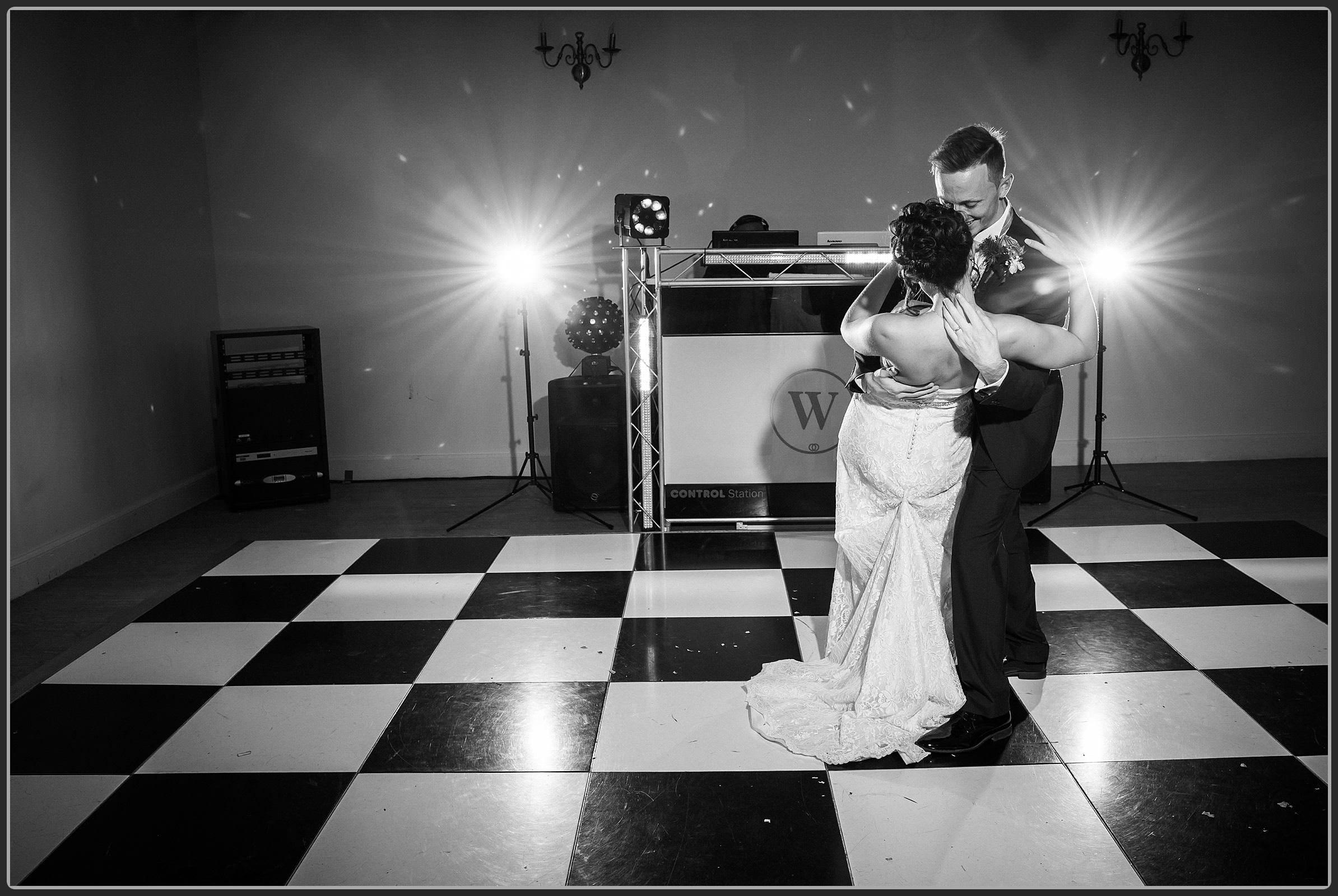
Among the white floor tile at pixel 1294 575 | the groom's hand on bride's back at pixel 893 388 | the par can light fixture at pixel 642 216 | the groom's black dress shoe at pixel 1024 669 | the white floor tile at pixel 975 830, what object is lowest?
the white floor tile at pixel 975 830

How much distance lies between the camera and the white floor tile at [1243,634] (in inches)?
108

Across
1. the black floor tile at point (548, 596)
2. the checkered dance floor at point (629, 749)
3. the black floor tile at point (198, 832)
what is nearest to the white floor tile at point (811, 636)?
the checkered dance floor at point (629, 749)

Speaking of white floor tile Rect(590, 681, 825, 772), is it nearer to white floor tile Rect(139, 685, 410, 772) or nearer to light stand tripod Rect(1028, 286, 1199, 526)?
white floor tile Rect(139, 685, 410, 772)

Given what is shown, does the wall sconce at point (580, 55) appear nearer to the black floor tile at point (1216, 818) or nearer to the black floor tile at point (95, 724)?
the black floor tile at point (95, 724)

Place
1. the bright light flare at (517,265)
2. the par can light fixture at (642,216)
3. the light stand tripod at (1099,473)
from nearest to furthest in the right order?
the par can light fixture at (642,216) → the light stand tripod at (1099,473) → the bright light flare at (517,265)

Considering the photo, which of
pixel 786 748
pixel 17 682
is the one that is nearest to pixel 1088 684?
pixel 786 748

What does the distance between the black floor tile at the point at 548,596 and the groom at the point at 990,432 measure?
4.23 feet

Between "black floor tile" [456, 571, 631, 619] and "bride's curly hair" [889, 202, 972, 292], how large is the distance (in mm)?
1647

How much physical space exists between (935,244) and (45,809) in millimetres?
2229

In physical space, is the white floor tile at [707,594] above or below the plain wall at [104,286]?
below

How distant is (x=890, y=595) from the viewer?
2332 millimetres

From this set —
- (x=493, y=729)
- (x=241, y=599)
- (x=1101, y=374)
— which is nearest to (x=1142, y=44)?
(x=1101, y=374)

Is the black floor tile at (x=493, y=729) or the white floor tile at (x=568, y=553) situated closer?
the black floor tile at (x=493, y=729)

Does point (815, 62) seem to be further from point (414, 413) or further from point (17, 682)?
A: point (17, 682)
